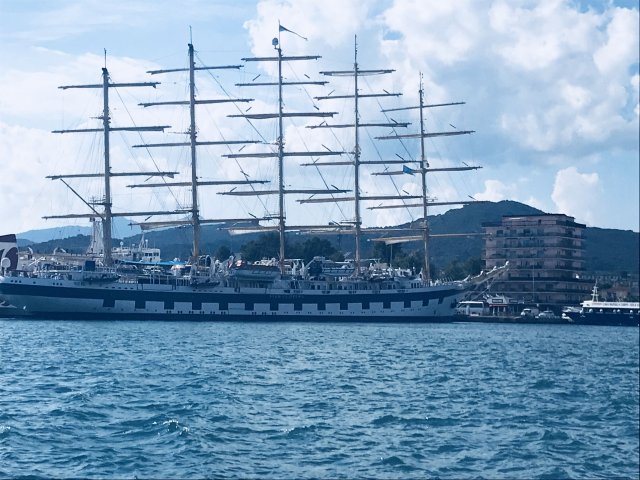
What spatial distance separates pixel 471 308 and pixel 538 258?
16.4 meters

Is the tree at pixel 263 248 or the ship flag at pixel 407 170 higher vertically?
the ship flag at pixel 407 170

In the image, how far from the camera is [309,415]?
1004 inches

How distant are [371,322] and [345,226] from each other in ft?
49.4

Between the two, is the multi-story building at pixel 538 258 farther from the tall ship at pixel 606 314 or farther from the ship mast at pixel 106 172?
the ship mast at pixel 106 172

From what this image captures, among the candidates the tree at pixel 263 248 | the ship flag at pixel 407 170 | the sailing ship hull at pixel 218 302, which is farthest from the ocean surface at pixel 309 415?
the tree at pixel 263 248

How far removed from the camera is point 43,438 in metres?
22.0

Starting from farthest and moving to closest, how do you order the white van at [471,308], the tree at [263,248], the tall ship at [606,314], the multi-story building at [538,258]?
1. the tree at [263,248]
2. the white van at [471,308]
3. the multi-story building at [538,258]
4. the tall ship at [606,314]

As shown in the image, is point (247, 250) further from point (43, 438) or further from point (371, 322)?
point (43, 438)

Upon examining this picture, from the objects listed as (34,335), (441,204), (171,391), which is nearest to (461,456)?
(171,391)

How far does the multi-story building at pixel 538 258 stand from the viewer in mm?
93375

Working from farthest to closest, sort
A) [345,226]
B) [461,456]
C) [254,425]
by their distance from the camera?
[345,226]
[254,425]
[461,456]

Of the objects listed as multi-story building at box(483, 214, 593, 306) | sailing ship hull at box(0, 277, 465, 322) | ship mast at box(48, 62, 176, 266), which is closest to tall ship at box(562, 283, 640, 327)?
multi-story building at box(483, 214, 593, 306)

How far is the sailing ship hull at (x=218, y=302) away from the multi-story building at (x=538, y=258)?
8798 mm

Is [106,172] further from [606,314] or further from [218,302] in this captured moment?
[606,314]
